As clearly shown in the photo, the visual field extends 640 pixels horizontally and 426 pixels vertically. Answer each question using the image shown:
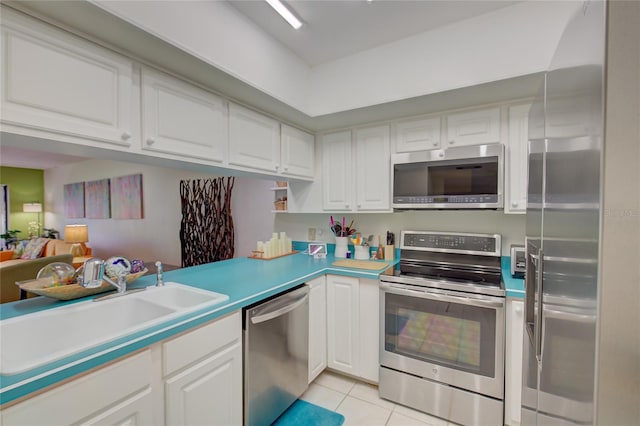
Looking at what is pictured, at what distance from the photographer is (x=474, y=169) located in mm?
1903

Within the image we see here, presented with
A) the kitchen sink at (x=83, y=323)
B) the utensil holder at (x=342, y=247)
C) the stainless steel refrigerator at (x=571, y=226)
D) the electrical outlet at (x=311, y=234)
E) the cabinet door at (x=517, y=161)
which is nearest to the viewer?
the stainless steel refrigerator at (x=571, y=226)

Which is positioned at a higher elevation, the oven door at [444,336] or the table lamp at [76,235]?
the table lamp at [76,235]

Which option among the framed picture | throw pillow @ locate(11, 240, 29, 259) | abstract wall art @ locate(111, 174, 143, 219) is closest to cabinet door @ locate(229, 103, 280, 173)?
the framed picture

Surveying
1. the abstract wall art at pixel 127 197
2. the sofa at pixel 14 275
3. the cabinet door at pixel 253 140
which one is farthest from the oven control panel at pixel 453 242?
the abstract wall art at pixel 127 197

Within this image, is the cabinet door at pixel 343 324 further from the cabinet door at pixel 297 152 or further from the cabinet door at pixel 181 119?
the cabinet door at pixel 181 119

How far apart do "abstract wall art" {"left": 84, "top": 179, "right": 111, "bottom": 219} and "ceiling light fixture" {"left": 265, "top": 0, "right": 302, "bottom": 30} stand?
5.40 metres

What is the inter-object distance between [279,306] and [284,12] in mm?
1694

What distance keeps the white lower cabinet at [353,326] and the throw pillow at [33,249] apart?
6.05 m

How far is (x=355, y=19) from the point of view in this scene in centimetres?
174

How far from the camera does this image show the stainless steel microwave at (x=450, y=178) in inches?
72.5

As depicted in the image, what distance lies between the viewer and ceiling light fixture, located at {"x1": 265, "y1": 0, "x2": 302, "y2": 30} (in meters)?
1.49

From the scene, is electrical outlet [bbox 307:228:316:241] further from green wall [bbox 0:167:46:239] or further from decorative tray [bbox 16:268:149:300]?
green wall [bbox 0:167:46:239]

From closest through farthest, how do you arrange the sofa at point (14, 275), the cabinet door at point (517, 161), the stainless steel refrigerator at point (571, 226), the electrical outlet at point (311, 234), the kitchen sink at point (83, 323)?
the stainless steel refrigerator at point (571, 226)
the kitchen sink at point (83, 323)
the cabinet door at point (517, 161)
the sofa at point (14, 275)
the electrical outlet at point (311, 234)

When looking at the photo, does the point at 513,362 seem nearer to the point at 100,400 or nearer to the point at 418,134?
the point at 418,134
